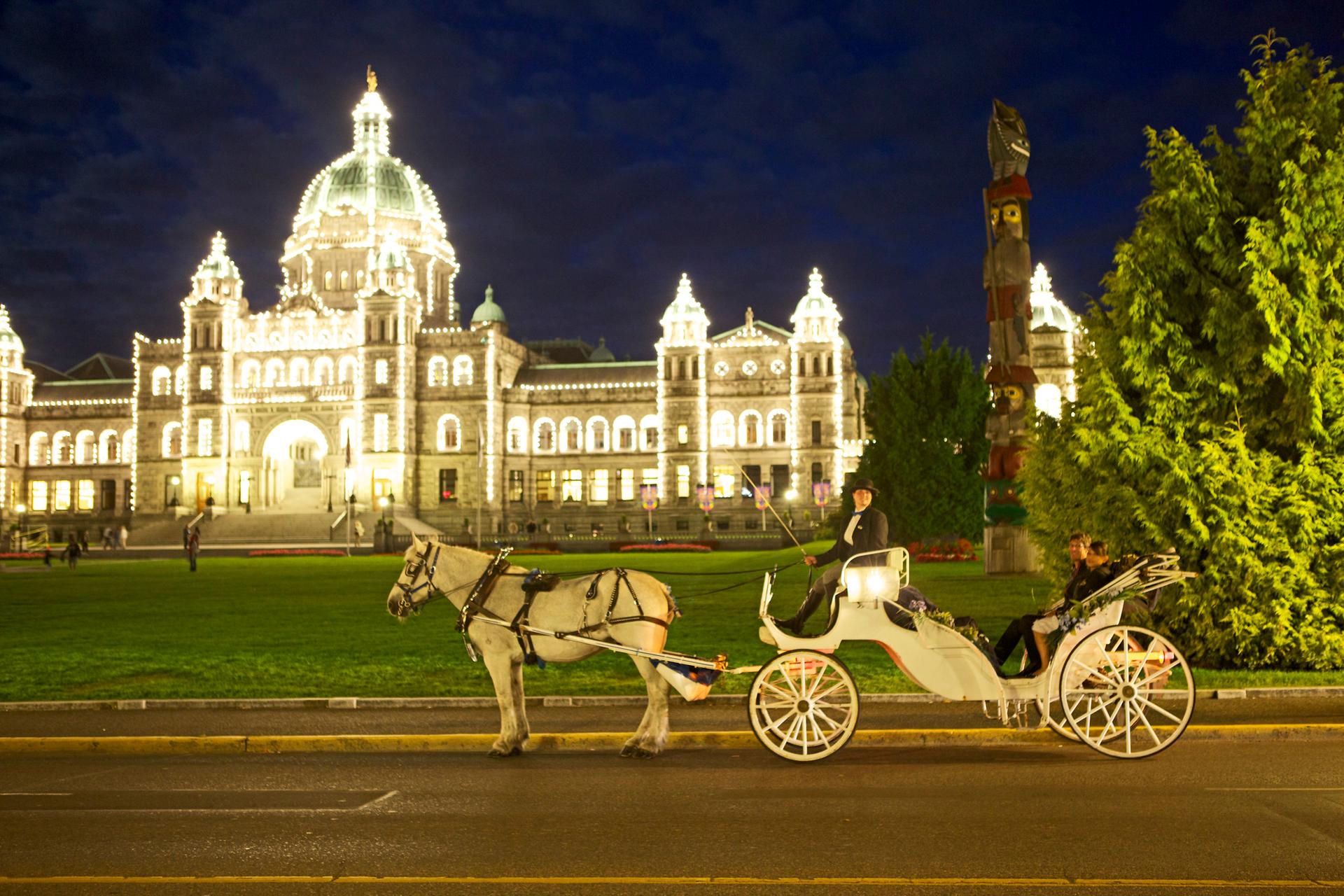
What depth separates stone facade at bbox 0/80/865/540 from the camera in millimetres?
76938

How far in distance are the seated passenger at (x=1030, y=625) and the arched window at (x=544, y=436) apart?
72485 millimetres

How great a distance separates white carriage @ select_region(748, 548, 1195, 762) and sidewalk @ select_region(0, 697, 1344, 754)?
1.32m

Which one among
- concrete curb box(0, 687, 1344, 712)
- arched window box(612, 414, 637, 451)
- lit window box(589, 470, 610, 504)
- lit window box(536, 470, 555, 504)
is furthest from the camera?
arched window box(612, 414, 637, 451)

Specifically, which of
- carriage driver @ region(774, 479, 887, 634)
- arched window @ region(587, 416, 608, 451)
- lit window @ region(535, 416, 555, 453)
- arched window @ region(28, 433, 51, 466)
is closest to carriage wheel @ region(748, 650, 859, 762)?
carriage driver @ region(774, 479, 887, 634)

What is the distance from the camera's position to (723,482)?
77.6m

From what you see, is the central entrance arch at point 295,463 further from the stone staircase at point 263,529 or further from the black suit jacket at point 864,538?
the black suit jacket at point 864,538

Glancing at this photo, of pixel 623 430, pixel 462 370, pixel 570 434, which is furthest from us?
pixel 570 434

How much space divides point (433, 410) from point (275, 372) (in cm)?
1168

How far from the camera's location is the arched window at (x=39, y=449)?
3583 inches

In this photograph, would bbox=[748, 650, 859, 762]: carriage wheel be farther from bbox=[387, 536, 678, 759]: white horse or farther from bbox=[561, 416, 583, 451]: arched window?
bbox=[561, 416, 583, 451]: arched window

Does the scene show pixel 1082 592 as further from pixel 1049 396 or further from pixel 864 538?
pixel 1049 396

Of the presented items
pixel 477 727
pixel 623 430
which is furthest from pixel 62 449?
pixel 477 727

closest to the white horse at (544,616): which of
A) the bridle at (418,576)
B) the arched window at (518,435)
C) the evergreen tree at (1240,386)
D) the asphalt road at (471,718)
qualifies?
the bridle at (418,576)

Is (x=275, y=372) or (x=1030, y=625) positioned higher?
(x=275, y=372)
